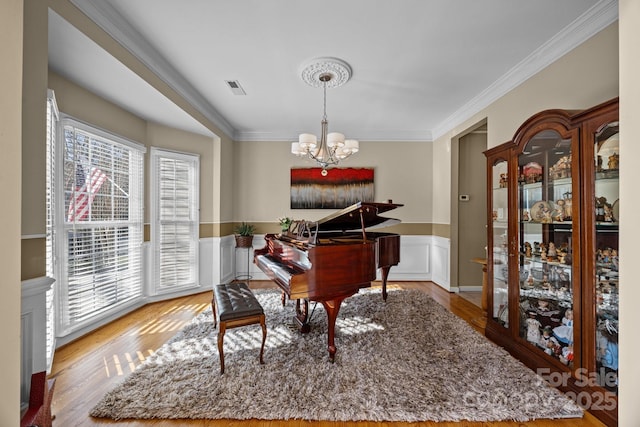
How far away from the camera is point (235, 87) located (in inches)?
127

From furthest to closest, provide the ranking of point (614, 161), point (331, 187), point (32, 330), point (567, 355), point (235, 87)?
point (331, 187), point (235, 87), point (567, 355), point (614, 161), point (32, 330)

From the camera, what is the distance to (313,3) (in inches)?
75.7

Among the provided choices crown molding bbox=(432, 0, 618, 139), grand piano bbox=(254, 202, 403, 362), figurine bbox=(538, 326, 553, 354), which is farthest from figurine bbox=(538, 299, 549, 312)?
crown molding bbox=(432, 0, 618, 139)

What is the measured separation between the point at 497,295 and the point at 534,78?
2188 mm

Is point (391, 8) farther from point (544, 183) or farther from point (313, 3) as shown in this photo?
point (544, 183)

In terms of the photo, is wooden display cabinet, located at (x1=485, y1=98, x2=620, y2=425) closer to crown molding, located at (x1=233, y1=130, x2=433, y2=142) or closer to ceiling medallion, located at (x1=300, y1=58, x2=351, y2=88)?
ceiling medallion, located at (x1=300, y1=58, x2=351, y2=88)

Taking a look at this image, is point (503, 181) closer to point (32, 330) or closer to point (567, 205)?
point (567, 205)

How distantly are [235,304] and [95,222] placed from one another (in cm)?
205

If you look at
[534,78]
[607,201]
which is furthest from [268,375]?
[534,78]

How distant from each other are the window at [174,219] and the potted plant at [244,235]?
667 millimetres

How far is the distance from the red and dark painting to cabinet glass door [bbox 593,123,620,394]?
3276 millimetres

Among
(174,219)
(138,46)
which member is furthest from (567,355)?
(174,219)

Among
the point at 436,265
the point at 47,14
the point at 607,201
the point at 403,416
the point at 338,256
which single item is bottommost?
the point at 403,416

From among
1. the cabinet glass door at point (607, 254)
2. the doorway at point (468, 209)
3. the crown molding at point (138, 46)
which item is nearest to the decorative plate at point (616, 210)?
the cabinet glass door at point (607, 254)
